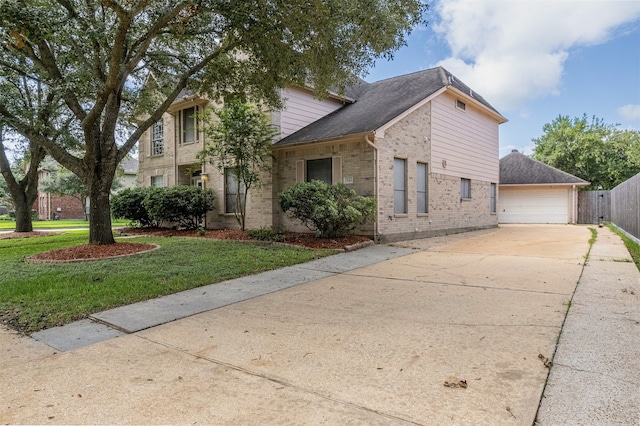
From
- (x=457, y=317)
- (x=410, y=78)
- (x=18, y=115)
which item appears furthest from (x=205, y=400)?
(x=410, y=78)

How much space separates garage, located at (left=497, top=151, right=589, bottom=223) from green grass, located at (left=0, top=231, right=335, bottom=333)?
17.9 metres

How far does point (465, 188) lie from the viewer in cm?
1590

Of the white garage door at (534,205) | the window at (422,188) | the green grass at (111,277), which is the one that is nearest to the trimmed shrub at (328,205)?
the green grass at (111,277)

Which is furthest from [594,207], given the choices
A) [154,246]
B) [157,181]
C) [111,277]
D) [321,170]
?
[111,277]

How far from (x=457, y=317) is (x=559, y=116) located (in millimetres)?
35087

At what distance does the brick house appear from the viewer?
11.2 metres

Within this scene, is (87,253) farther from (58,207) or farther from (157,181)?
(58,207)

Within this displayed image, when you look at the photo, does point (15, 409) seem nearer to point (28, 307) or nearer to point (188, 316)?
point (188, 316)

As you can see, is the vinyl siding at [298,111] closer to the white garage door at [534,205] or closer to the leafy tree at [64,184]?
the white garage door at [534,205]

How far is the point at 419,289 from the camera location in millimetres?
5508

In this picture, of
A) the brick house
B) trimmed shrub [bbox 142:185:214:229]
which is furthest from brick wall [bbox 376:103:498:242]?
trimmed shrub [bbox 142:185:214:229]

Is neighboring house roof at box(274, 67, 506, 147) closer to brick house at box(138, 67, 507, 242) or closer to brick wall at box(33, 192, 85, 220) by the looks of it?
brick house at box(138, 67, 507, 242)

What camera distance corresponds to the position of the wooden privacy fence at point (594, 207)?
21.6 meters

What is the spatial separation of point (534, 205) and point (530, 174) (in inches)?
73.4
